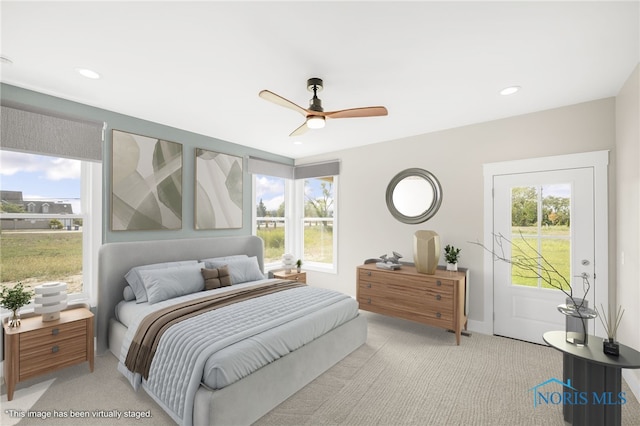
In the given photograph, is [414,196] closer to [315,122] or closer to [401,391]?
[315,122]

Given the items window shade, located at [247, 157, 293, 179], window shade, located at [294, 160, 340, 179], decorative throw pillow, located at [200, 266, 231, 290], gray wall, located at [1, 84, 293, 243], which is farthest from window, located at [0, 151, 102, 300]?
window shade, located at [294, 160, 340, 179]

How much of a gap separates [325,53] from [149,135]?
8.43ft

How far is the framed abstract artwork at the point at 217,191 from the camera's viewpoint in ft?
13.2

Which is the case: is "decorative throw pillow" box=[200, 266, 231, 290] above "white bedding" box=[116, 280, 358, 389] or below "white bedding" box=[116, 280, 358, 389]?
above

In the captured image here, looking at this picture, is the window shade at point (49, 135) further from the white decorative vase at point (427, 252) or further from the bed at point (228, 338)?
the white decorative vase at point (427, 252)

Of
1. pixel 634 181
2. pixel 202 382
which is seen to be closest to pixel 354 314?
pixel 202 382

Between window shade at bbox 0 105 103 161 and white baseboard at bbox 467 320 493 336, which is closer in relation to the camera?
window shade at bbox 0 105 103 161

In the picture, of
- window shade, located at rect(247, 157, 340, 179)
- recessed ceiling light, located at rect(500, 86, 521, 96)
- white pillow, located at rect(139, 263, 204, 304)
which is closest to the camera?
recessed ceiling light, located at rect(500, 86, 521, 96)

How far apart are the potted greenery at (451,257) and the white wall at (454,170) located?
0.17 meters

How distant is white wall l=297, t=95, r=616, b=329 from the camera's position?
9.87ft

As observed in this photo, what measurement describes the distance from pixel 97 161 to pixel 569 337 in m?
4.41

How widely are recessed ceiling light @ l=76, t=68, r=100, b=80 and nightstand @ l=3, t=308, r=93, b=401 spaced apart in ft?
6.93

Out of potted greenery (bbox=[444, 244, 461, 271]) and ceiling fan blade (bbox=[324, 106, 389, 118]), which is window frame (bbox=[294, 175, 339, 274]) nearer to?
potted greenery (bbox=[444, 244, 461, 271])

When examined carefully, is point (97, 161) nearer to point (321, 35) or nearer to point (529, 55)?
point (321, 35)
